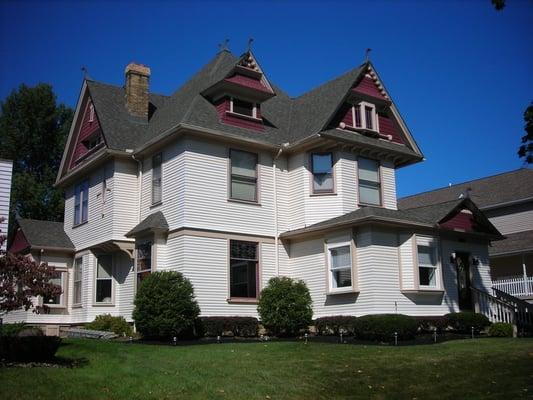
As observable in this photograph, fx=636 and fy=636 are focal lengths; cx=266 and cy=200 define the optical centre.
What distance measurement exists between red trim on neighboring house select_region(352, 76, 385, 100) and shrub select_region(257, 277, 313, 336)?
8706mm

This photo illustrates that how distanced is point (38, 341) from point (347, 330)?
11.2 m

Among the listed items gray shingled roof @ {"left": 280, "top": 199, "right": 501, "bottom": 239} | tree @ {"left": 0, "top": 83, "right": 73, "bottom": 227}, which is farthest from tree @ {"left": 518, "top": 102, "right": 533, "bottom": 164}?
tree @ {"left": 0, "top": 83, "right": 73, "bottom": 227}

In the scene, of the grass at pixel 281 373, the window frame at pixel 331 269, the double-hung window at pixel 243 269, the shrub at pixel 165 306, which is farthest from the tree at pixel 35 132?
the grass at pixel 281 373

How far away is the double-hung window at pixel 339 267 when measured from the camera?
75.3ft

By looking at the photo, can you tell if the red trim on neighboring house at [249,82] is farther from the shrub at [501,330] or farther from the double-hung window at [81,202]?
the shrub at [501,330]

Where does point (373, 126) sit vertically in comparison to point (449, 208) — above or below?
above

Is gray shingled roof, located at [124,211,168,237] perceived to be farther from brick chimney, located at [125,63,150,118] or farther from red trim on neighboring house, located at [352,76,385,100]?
red trim on neighboring house, located at [352,76,385,100]

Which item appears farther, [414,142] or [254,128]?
→ [414,142]

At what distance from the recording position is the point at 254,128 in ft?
85.0

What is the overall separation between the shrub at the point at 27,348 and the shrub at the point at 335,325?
1041 cm

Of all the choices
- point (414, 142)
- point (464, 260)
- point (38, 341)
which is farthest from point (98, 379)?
point (414, 142)

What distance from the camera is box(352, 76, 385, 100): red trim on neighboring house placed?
26641mm

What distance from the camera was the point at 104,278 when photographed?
2709 cm

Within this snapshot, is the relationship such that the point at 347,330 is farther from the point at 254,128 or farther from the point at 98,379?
the point at 98,379
